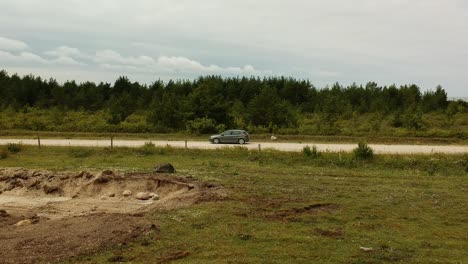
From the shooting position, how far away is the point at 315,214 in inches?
627

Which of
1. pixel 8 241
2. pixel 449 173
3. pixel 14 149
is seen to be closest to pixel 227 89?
pixel 14 149

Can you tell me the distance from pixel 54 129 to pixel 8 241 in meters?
48.5

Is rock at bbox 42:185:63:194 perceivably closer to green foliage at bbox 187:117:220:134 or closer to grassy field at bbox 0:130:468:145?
grassy field at bbox 0:130:468:145

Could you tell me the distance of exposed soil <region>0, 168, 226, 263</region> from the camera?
12.2 m

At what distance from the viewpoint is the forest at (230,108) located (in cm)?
5397

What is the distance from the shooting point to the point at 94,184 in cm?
2175

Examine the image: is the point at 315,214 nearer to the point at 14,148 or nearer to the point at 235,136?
the point at 14,148

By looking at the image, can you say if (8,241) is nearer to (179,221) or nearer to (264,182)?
(179,221)

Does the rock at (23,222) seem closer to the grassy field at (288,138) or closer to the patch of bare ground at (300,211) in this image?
the patch of bare ground at (300,211)

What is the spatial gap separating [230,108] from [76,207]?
40.4 metres

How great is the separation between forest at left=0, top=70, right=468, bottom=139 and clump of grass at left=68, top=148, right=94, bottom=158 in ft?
59.4

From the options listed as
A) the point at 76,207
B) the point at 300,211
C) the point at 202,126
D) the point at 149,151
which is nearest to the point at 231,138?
the point at 202,126

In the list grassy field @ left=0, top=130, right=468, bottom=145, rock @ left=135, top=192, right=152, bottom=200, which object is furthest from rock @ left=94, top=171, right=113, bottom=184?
grassy field @ left=0, top=130, right=468, bottom=145

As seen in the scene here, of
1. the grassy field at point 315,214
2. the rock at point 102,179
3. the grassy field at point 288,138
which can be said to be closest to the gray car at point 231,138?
the grassy field at point 288,138
